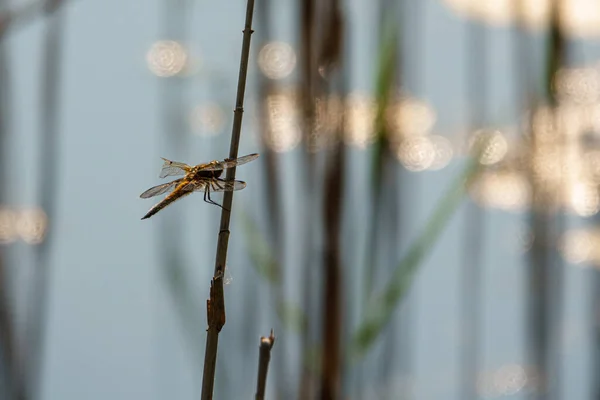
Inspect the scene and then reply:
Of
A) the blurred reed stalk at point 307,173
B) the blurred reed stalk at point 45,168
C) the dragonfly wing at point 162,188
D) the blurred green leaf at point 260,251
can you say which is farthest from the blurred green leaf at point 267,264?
the dragonfly wing at point 162,188

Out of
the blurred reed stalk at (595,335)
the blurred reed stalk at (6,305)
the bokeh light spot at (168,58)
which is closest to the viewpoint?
the blurred reed stalk at (6,305)

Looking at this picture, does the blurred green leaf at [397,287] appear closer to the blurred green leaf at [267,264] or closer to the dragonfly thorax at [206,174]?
the blurred green leaf at [267,264]

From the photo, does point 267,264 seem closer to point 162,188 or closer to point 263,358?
point 162,188

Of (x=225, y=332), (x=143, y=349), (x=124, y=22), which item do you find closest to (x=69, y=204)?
(x=143, y=349)

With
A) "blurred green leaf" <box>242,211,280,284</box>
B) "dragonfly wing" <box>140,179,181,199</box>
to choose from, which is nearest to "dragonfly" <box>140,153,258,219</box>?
"dragonfly wing" <box>140,179,181,199</box>

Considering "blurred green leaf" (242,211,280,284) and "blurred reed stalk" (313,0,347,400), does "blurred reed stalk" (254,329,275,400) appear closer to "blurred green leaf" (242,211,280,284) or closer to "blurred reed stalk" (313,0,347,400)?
"blurred reed stalk" (313,0,347,400)

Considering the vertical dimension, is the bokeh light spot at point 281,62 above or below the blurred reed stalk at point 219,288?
above

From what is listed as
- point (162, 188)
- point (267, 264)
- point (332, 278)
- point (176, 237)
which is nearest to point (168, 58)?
point (176, 237)
